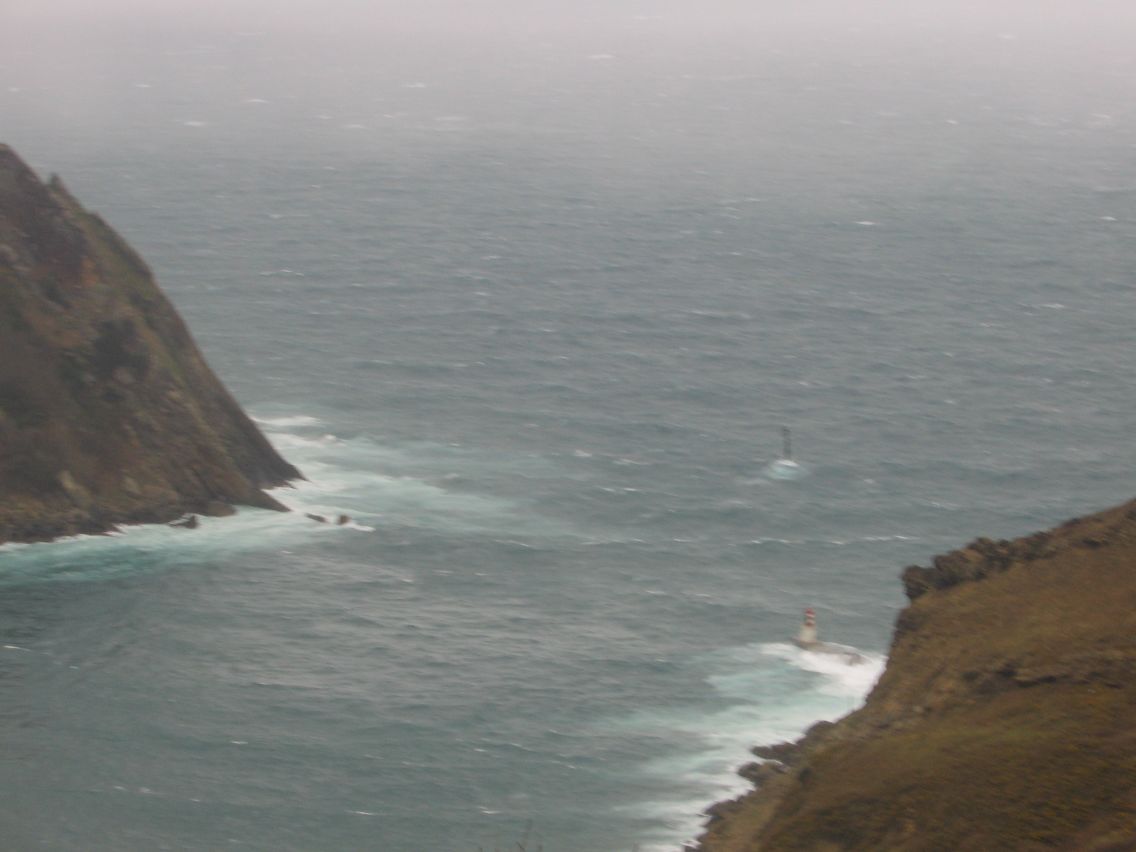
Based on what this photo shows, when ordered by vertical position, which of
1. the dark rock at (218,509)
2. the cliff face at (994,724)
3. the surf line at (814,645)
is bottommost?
the cliff face at (994,724)

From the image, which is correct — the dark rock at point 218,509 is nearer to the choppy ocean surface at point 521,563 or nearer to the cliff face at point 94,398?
the cliff face at point 94,398

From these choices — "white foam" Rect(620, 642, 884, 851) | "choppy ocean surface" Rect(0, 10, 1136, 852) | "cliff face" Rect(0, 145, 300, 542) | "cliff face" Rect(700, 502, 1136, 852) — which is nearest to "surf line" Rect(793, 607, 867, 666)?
"white foam" Rect(620, 642, 884, 851)

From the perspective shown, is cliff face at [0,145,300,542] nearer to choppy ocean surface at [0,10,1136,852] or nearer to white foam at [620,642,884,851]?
choppy ocean surface at [0,10,1136,852]

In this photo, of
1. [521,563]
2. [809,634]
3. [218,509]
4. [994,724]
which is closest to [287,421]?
[218,509]

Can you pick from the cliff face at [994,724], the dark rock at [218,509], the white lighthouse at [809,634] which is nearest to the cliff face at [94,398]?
the dark rock at [218,509]

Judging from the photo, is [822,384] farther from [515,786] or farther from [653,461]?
[515,786]
